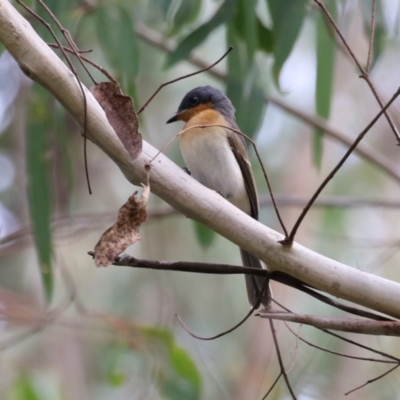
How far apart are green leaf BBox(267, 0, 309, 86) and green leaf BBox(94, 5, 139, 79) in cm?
62

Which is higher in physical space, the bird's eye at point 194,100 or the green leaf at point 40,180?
the bird's eye at point 194,100

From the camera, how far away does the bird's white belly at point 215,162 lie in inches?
110

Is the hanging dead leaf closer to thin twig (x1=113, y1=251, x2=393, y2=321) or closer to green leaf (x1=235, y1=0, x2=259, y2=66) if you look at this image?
thin twig (x1=113, y1=251, x2=393, y2=321)

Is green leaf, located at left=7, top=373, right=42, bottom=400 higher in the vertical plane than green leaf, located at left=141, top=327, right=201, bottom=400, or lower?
lower

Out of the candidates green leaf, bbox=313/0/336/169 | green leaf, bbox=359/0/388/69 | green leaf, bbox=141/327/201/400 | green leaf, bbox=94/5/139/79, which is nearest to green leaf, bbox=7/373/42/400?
green leaf, bbox=141/327/201/400

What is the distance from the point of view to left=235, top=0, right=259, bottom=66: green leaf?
262 centimetres

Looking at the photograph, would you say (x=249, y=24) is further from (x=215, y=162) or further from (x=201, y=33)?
(x=215, y=162)

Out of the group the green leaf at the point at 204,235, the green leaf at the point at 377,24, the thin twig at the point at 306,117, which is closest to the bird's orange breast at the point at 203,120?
the green leaf at the point at 204,235

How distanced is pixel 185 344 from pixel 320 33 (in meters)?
2.20

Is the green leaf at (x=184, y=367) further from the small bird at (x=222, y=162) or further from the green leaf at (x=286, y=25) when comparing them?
the green leaf at (x=286, y=25)

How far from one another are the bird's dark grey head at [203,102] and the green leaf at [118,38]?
33cm

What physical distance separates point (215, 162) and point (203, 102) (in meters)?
0.39

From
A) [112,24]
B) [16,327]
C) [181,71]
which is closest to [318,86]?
[112,24]

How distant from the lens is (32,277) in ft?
17.9
